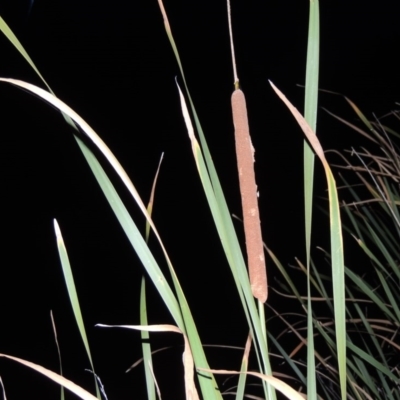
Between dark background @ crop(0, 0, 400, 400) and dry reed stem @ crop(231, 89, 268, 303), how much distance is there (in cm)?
106

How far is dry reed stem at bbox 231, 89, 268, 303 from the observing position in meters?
0.19

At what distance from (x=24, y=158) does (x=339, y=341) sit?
1295 mm

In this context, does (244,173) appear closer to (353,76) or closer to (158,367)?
(353,76)

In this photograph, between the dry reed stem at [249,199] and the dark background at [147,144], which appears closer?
the dry reed stem at [249,199]

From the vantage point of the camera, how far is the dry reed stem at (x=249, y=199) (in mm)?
195

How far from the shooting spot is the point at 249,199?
198 mm

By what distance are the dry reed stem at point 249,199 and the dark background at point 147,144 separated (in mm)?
1059

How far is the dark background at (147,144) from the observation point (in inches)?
49.9

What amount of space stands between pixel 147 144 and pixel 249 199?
121 cm

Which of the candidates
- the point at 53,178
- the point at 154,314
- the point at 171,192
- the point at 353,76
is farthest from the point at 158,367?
the point at 353,76

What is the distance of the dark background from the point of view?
4.16 feet

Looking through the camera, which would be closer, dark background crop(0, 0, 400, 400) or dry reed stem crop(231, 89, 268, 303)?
dry reed stem crop(231, 89, 268, 303)

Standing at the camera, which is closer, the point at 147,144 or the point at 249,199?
the point at 249,199

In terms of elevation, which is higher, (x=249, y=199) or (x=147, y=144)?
(x=249, y=199)
